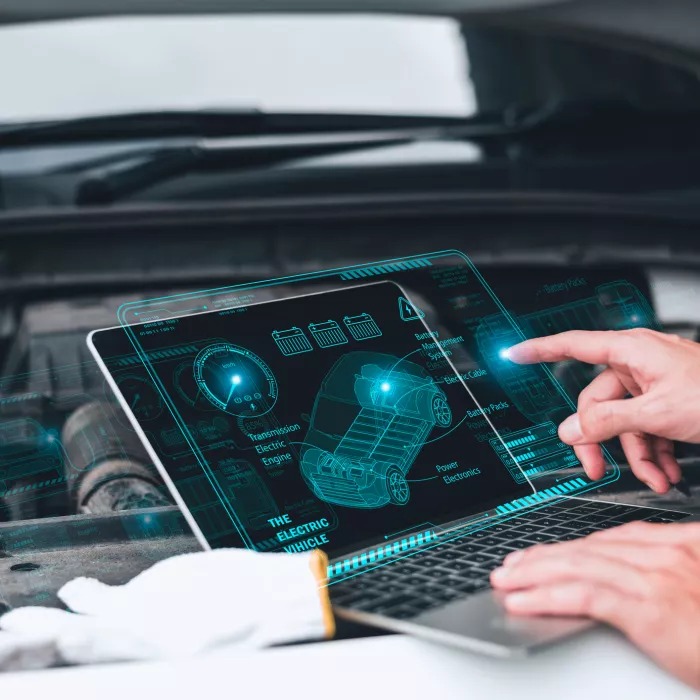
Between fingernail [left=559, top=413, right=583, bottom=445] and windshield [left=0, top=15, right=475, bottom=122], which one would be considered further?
windshield [left=0, top=15, right=475, bottom=122]

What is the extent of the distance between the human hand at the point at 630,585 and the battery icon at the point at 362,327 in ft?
0.99

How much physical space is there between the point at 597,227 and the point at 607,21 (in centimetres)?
29

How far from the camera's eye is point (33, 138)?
36.8 inches

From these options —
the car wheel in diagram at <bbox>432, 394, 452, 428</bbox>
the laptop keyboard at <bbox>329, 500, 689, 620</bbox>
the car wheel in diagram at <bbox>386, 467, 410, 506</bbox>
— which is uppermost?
the car wheel in diagram at <bbox>432, 394, 452, 428</bbox>

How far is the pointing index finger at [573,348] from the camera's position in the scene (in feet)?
2.64

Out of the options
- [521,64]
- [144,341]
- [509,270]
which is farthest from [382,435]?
[521,64]

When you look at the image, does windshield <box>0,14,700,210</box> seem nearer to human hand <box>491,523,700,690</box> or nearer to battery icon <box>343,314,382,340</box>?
battery icon <box>343,314,382,340</box>

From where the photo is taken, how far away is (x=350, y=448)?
71 centimetres

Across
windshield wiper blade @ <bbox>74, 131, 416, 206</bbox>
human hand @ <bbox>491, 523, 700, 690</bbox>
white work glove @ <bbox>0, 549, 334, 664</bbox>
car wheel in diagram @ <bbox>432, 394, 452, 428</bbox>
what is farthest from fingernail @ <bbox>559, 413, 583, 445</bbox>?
windshield wiper blade @ <bbox>74, 131, 416, 206</bbox>

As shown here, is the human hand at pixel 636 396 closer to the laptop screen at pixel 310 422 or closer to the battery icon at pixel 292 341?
the laptop screen at pixel 310 422

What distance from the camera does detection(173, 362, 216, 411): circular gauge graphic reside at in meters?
0.68

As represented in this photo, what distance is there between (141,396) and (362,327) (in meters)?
0.25

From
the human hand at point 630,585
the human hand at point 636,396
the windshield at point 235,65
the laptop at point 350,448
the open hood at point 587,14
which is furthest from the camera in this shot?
the open hood at point 587,14

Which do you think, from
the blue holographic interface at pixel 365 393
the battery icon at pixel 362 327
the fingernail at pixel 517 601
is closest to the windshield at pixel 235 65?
the blue holographic interface at pixel 365 393
